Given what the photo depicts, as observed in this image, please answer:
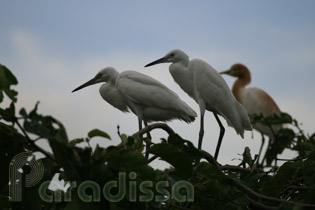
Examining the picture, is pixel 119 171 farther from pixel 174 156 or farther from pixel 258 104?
pixel 258 104

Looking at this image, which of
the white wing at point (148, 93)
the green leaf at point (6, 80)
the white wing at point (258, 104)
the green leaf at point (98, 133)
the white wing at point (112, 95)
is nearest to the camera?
the green leaf at point (6, 80)

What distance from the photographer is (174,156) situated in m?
1.42

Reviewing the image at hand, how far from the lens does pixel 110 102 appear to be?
6520 mm

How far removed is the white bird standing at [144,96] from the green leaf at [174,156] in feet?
14.1

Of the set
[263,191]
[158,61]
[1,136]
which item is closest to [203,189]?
[263,191]

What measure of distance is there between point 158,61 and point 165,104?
719mm

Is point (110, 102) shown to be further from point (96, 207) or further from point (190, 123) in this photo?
point (96, 207)

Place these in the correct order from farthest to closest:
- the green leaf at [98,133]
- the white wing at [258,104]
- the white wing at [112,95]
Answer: the white wing at [258,104] → the white wing at [112,95] → the green leaf at [98,133]

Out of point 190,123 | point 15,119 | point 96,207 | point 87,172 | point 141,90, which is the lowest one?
point 96,207

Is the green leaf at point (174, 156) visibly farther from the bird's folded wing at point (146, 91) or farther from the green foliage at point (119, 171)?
the bird's folded wing at point (146, 91)
